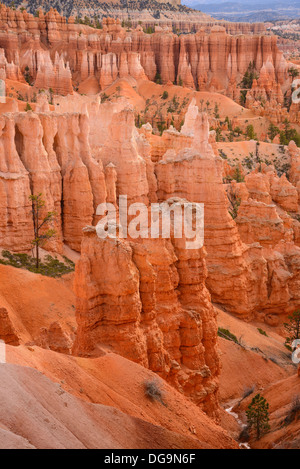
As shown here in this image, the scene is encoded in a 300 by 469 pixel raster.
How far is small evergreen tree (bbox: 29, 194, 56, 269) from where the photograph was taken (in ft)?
91.7

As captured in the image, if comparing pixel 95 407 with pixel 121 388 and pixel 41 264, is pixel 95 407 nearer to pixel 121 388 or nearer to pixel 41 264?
pixel 121 388

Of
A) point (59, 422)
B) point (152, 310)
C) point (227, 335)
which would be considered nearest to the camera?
point (59, 422)

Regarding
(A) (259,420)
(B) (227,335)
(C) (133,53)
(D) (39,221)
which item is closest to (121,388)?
(A) (259,420)

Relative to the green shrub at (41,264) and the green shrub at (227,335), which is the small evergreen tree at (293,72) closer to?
the green shrub at (41,264)

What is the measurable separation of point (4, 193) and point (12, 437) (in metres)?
18.3

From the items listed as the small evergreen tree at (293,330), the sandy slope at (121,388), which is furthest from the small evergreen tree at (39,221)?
Result: the sandy slope at (121,388)

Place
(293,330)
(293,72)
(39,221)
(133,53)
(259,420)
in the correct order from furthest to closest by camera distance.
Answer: (293,72) < (133,53) < (293,330) < (39,221) < (259,420)

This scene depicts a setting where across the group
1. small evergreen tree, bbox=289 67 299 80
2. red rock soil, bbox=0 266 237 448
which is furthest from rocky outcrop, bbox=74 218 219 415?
small evergreen tree, bbox=289 67 299 80

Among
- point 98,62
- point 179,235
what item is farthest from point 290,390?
point 98,62

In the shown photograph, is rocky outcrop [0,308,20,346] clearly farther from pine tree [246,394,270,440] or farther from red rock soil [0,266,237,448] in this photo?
pine tree [246,394,270,440]

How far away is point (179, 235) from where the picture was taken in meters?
20.0

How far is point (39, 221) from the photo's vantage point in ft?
93.6

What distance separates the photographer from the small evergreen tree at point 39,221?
2795 centimetres
